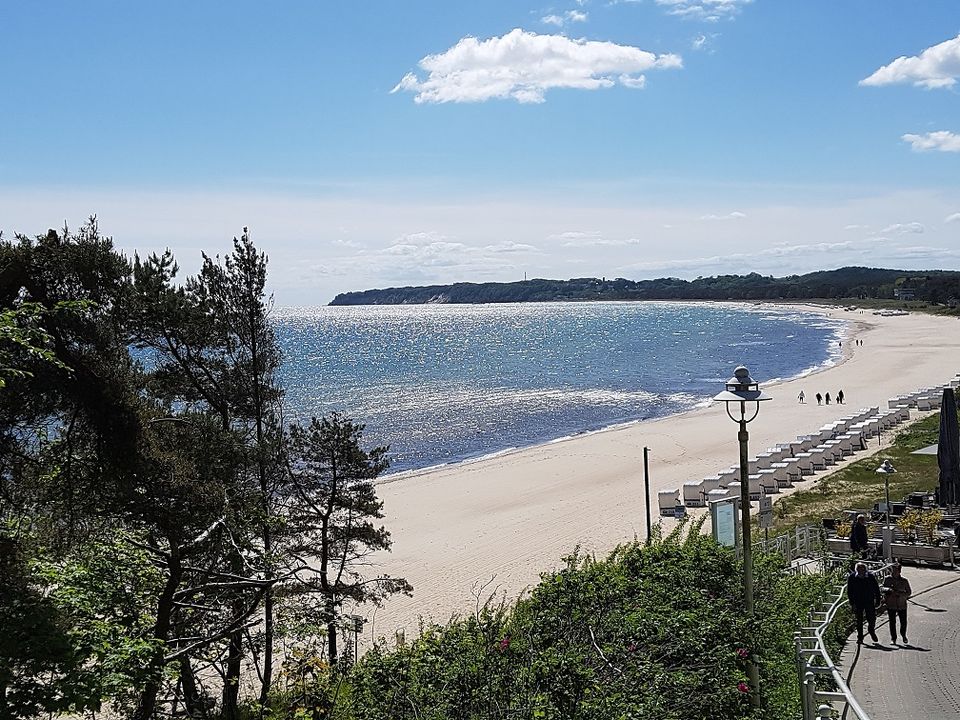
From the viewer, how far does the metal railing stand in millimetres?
5246

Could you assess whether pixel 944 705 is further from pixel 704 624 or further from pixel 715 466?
pixel 715 466

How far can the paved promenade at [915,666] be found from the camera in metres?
7.78

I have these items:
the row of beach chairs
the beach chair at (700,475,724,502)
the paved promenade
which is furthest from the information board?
the beach chair at (700,475,724,502)

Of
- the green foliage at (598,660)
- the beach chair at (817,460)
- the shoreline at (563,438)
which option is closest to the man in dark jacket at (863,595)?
the green foliage at (598,660)

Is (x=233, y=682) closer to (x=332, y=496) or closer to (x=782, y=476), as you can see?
(x=332, y=496)

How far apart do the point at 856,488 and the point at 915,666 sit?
52.5ft

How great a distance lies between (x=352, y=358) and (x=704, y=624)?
3879 inches

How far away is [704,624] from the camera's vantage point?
7066 millimetres

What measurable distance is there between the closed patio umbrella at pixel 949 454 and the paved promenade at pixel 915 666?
607 cm

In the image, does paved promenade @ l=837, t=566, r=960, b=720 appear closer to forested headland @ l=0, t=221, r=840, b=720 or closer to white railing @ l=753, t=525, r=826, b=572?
forested headland @ l=0, t=221, r=840, b=720

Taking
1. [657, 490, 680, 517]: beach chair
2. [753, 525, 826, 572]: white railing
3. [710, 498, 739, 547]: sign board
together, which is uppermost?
[710, 498, 739, 547]: sign board

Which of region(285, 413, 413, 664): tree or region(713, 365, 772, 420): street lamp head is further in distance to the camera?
region(285, 413, 413, 664): tree

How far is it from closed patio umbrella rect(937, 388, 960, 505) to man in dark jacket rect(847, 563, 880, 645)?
27.8 ft

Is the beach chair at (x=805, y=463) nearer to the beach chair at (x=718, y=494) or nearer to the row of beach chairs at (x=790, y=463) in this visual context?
the row of beach chairs at (x=790, y=463)
